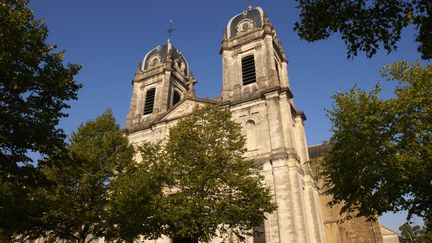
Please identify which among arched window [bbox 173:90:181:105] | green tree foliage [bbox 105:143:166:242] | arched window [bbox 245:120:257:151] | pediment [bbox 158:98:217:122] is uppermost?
arched window [bbox 173:90:181:105]

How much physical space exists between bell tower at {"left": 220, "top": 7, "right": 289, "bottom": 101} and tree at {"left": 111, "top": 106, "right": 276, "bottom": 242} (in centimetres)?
1207

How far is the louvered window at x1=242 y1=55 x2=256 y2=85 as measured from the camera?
94.6 feet

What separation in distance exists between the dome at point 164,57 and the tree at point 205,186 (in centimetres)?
2320

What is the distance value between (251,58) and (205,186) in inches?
756

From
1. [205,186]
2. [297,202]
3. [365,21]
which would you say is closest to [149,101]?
[297,202]

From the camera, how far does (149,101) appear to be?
3441 centimetres

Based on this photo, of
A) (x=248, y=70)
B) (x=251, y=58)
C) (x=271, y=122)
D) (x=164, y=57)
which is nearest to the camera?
(x=271, y=122)

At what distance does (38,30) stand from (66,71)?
165 cm

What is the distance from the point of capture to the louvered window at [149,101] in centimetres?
3367

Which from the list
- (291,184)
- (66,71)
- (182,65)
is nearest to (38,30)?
(66,71)

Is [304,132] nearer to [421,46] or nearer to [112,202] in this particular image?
[112,202]

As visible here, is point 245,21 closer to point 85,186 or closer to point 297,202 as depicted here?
point 297,202

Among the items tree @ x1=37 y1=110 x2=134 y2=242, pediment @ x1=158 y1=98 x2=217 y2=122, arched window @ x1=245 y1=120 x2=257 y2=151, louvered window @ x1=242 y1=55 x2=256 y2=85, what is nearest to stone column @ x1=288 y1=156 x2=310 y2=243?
arched window @ x1=245 y1=120 x2=257 y2=151

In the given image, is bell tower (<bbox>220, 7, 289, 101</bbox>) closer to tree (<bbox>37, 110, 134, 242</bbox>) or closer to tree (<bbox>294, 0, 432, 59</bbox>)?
tree (<bbox>37, 110, 134, 242</bbox>)
